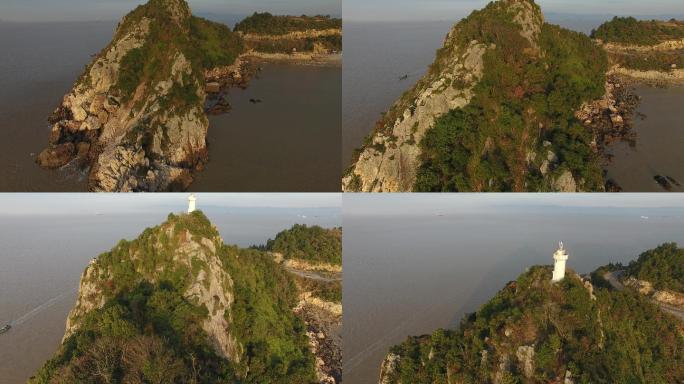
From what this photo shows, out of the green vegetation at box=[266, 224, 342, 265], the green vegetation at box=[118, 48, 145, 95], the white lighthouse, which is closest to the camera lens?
the white lighthouse

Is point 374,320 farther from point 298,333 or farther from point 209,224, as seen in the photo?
point 209,224

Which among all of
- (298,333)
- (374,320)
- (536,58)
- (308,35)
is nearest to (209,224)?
(298,333)

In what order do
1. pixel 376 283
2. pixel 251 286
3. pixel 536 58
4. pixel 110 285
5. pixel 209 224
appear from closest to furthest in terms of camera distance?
pixel 110 285
pixel 209 224
pixel 251 286
pixel 536 58
pixel 376 283

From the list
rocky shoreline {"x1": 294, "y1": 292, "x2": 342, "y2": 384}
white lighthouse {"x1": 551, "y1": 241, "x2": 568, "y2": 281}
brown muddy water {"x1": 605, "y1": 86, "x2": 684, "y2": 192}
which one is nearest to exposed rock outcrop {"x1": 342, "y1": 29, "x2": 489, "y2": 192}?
white lighthouse {"x1": 551, "y1": 241, "x2": 568, "y2": 281}

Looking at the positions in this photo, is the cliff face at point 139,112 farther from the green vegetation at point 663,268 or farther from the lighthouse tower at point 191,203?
the green vegetation at point 663,268

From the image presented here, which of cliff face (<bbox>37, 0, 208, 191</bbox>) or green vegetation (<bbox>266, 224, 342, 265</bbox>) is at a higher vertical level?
cliff face (<bbox>37, 0, 208, 191</bbox>)

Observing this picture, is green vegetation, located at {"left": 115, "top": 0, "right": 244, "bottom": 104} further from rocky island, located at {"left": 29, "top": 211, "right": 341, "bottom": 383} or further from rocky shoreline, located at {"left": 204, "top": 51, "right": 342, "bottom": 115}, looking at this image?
rocky island, located at {"left": 29, "top": 211, "right": 341, "bottom": 383}

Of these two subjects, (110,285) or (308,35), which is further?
(308,35)
